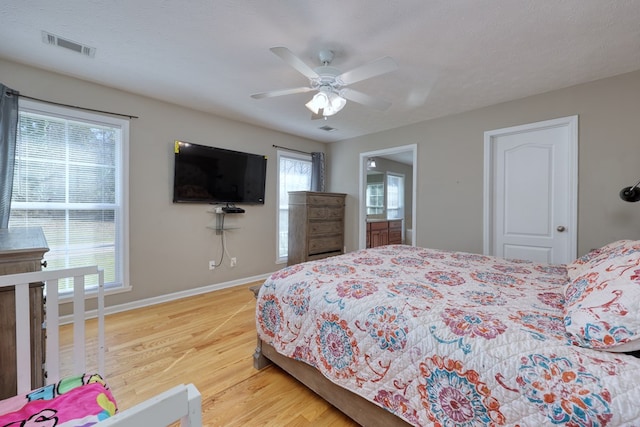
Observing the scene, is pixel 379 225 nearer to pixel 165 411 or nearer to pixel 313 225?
pixel 313 225

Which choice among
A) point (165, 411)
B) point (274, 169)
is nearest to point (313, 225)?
point (274, 169)

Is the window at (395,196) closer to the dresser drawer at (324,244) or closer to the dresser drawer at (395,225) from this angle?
the dresser drawer at (395,225)

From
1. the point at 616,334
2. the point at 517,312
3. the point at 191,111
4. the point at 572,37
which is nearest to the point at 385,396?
the point at 517,312

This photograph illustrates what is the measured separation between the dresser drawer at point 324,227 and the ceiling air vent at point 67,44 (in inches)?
117

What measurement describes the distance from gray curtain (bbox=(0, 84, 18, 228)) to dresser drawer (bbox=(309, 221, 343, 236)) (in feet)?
10.2

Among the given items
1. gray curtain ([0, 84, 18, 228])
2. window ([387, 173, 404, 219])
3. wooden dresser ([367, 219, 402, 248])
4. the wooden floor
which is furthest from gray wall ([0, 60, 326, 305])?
window ([387, 173, 404, 219])

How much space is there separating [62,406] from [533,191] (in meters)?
3.93

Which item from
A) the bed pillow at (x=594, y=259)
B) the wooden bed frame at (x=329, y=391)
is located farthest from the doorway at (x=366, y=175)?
the wooden bed frame at (x=329, y=391)

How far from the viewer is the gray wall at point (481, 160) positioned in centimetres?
245

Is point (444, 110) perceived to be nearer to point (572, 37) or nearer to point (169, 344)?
point (572, 37)

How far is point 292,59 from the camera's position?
1.71 m

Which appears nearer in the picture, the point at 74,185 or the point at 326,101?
the point at 326,101

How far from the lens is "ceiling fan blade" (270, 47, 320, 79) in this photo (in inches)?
64.0

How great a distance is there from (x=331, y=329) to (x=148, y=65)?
8.65 ft
